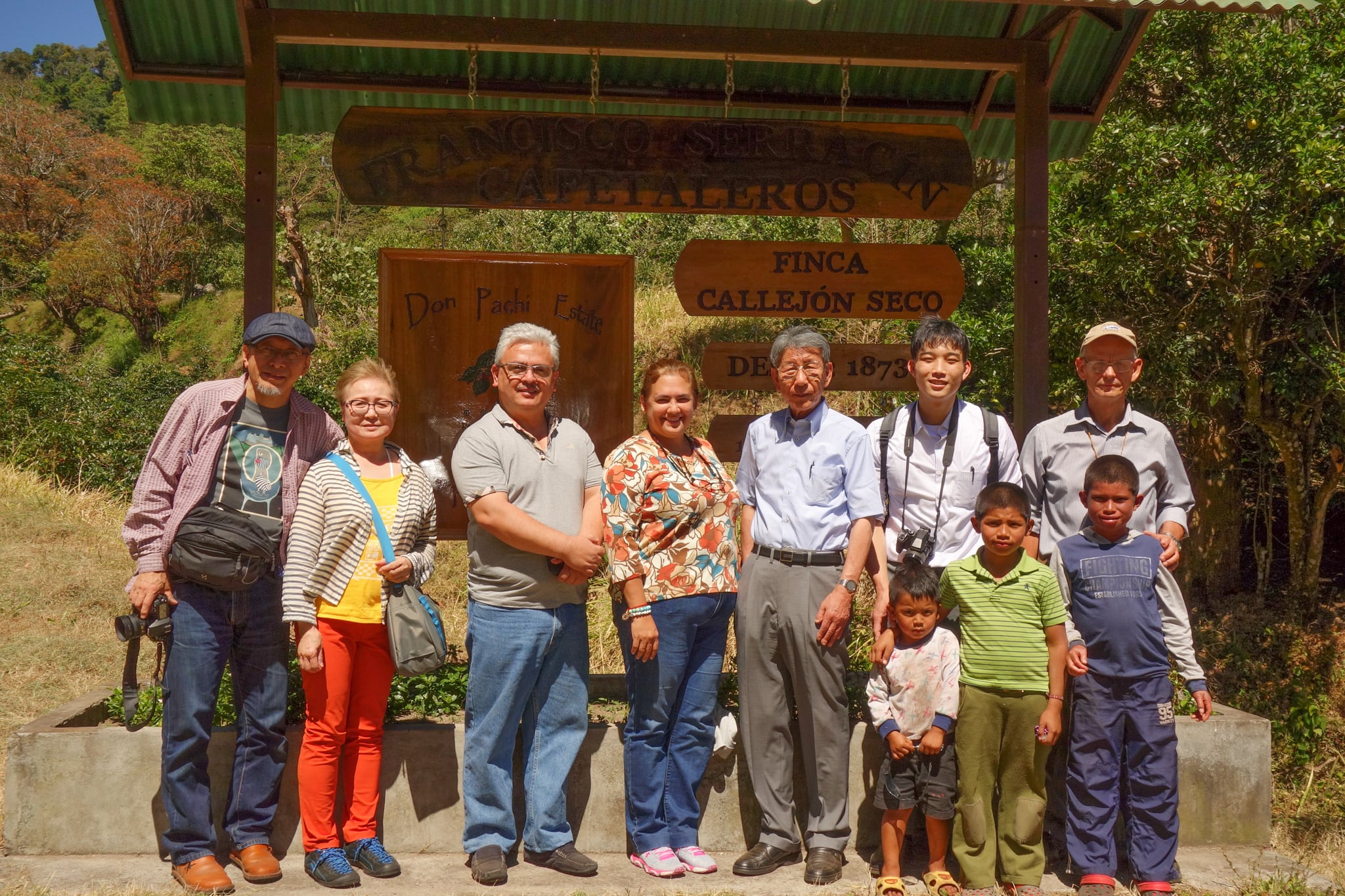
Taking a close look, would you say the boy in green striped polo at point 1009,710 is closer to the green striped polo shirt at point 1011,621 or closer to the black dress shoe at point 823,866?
the green striped polo shirt at point 1011,621

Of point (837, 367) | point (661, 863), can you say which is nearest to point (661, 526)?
point (661, 863)

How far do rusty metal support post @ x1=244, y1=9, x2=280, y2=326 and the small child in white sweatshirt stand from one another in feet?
10.6

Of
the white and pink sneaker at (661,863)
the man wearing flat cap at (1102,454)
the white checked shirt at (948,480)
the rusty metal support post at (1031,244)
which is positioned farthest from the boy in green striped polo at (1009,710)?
the rusty metal support post at (1031,244)

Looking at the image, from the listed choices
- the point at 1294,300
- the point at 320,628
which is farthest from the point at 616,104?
the point at 1294,300

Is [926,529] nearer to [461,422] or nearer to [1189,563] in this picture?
[461,422]

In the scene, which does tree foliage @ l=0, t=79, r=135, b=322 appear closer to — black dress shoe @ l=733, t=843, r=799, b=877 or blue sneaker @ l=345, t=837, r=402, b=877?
blue sneaker @ l=345, t=837, r=402, b=877

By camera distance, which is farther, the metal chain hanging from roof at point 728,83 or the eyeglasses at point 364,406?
the metal chain hanging from roof at point 728,83

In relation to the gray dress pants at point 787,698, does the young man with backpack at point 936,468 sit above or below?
above

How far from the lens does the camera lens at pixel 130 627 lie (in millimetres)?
3873

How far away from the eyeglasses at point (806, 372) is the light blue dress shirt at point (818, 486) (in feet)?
0.50

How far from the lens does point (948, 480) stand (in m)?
4.19

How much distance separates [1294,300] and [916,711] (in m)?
6.20

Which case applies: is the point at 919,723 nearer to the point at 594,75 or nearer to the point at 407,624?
the point at 407,624

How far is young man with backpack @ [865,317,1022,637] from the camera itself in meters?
4.16
